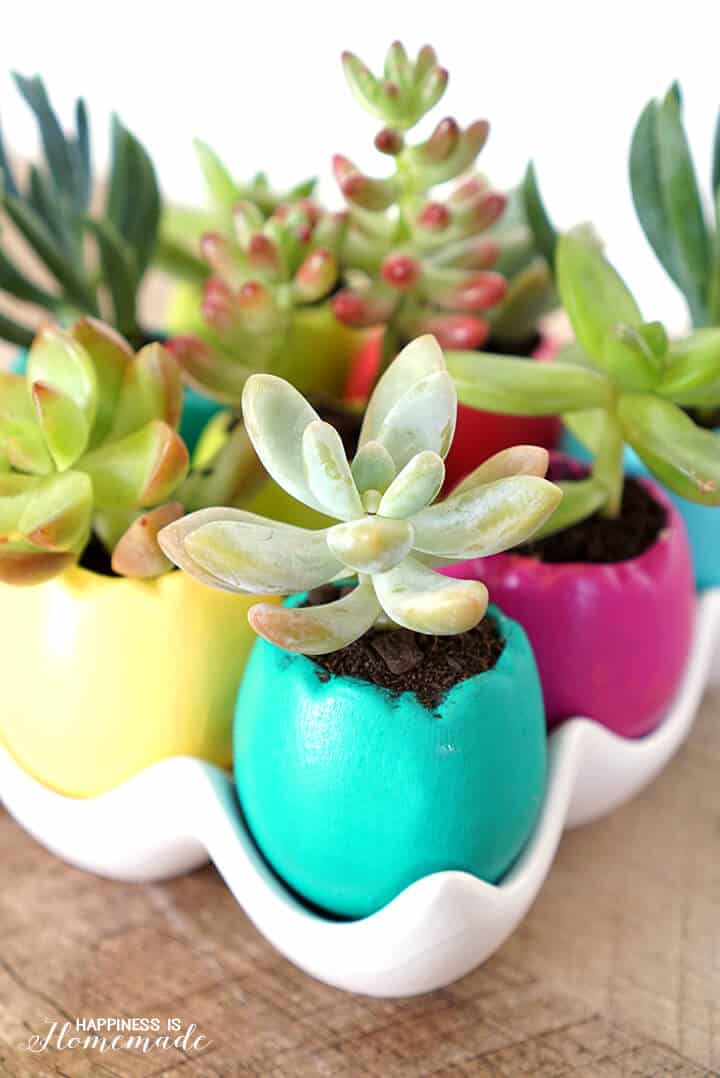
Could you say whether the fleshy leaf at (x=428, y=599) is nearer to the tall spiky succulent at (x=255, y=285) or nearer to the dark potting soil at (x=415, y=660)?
the dark potting soil at (x=415, y=660)

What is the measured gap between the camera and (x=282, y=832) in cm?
42

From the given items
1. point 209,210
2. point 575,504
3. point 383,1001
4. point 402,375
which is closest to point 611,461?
point 575,504

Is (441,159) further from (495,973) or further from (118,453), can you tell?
(495,973)

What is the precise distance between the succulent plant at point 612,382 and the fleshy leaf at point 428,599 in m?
0.11

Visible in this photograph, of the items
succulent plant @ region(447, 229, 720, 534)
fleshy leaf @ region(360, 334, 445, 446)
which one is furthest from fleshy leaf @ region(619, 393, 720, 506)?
fleshy leaf @ region(360, 334, 445, 446)

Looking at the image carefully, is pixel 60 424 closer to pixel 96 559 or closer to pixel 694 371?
pixel 96 559

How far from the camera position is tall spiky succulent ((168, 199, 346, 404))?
519 millimetres

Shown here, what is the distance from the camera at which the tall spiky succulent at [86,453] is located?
0.43 metres

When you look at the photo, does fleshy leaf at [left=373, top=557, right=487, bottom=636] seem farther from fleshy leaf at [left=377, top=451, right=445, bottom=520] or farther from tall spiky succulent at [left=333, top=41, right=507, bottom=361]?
tall spiky succulent at [left=333, top=41, right=507, bottom=361]

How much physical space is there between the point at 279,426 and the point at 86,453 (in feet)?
0.37

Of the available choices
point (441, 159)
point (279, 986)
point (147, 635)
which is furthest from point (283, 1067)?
point (441, 159)

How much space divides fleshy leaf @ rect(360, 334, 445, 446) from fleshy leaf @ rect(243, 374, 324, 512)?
22mm

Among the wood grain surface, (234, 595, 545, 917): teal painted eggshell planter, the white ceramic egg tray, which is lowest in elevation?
the wood grain surface

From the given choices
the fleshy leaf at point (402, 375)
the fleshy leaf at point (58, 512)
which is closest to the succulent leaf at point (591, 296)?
the fleshy leaf at point (402, 375)
